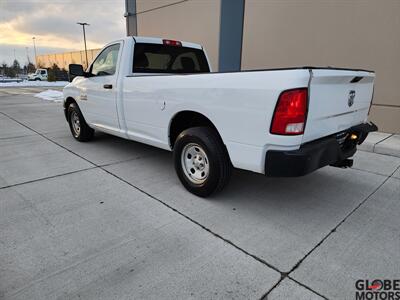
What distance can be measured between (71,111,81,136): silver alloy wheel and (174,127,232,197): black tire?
10.5 feet

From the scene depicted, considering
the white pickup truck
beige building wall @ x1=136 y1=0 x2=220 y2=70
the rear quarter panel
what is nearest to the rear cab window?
the white pickup truck

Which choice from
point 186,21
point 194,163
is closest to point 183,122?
point 194,163

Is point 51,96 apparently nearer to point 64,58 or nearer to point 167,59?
point 167,59

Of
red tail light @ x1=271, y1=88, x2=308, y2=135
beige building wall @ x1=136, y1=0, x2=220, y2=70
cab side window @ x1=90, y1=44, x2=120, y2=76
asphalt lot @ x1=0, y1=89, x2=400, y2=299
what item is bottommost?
asphalt lot @ x1=0, y1=89, x2=400, y2=299

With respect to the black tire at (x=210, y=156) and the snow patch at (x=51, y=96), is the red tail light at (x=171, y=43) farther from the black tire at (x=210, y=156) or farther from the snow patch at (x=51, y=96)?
the snow patch at (x=51, y=96)

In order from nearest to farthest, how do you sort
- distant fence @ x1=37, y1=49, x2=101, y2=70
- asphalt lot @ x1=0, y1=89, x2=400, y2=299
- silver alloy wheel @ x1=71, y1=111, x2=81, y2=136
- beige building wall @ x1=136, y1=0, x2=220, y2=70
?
asphalt lot @ x1=0, y1=89, x2=400, y2=299 < silver alloy wheel @ x1=71, y1=111, x2=81, y2=136 < beige building wall @ x1=136, y1=0, x2=220, y2=70 < distant fence @ x1=37, y1=49, x2=101, y2=70

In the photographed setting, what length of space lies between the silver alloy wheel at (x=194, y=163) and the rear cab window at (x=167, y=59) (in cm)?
174

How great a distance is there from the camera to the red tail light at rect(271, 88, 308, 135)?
2.38 meters

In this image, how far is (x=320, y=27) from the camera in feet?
23.8

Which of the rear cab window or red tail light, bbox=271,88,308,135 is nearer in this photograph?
red tail light, bbox=271,88,308,135

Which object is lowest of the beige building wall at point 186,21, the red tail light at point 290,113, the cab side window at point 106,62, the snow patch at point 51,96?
the snow patch at point 51,96

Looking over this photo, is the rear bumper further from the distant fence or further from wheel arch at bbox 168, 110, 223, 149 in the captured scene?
the distant fence

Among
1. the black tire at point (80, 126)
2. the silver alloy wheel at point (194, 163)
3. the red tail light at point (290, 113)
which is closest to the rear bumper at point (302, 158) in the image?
the red tail light at point (290, 113)

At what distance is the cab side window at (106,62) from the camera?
4.55 m
